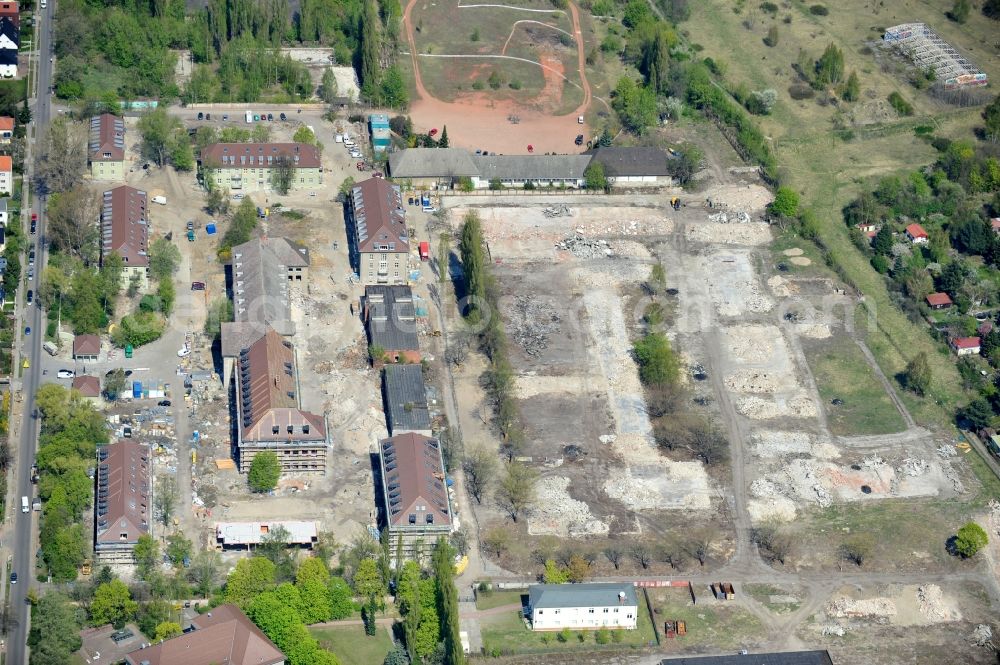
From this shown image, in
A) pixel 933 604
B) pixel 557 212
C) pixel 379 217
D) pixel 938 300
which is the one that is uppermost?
pixel 557 212

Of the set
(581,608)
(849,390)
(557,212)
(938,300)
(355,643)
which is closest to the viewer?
(355,643)

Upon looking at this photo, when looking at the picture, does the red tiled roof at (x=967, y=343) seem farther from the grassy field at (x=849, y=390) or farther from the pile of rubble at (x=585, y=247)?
the pile of rubble at (x=585, y=247)

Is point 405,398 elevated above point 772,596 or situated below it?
above

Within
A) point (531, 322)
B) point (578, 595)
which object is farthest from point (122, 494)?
point (531, 322)

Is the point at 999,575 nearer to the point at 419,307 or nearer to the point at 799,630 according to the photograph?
the point at 799,630

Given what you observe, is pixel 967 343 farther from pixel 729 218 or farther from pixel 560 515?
pixel 560 515

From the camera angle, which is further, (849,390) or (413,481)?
(849,390)
